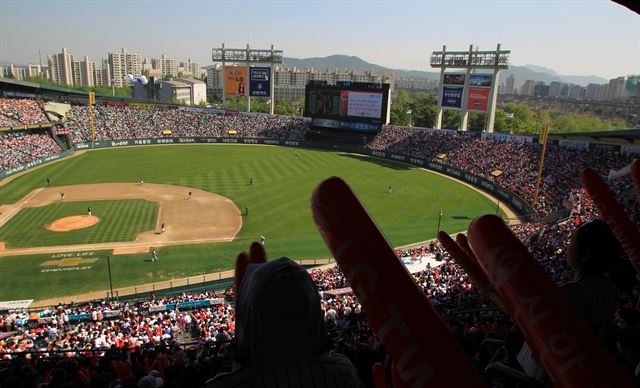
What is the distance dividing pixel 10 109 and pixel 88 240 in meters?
41.5

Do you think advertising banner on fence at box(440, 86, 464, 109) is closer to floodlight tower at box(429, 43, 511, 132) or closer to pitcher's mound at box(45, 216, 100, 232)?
floodlight tower at box(429, 43, 511, 132)

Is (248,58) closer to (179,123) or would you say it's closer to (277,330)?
(179,123)

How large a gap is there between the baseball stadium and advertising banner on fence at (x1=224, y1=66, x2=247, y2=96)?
0.82 feet

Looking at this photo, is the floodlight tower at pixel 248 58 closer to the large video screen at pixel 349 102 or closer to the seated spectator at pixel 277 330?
the large video screen at pixel 349 102

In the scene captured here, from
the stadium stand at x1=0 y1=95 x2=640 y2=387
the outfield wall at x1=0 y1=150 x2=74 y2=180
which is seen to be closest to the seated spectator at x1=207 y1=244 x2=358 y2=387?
the stadium stand at x1=0 y1=95 x2=640 y2=387

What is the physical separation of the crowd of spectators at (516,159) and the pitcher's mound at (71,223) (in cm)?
3380

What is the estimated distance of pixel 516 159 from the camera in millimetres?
47031

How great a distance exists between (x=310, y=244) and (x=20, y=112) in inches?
2000

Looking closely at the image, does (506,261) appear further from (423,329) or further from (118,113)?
(118,113)

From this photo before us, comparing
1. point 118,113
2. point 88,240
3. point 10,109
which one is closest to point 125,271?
point 88,240

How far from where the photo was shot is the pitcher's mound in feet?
96.9

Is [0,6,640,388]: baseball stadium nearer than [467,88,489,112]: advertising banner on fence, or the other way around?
[0,6,640,388]: baseball stadium

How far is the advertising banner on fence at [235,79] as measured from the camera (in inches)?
2997

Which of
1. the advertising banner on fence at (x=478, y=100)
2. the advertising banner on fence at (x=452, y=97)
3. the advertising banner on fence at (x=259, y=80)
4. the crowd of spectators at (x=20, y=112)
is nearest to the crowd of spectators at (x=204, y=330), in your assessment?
the advertising banner on fence at (x=478, y=100)
